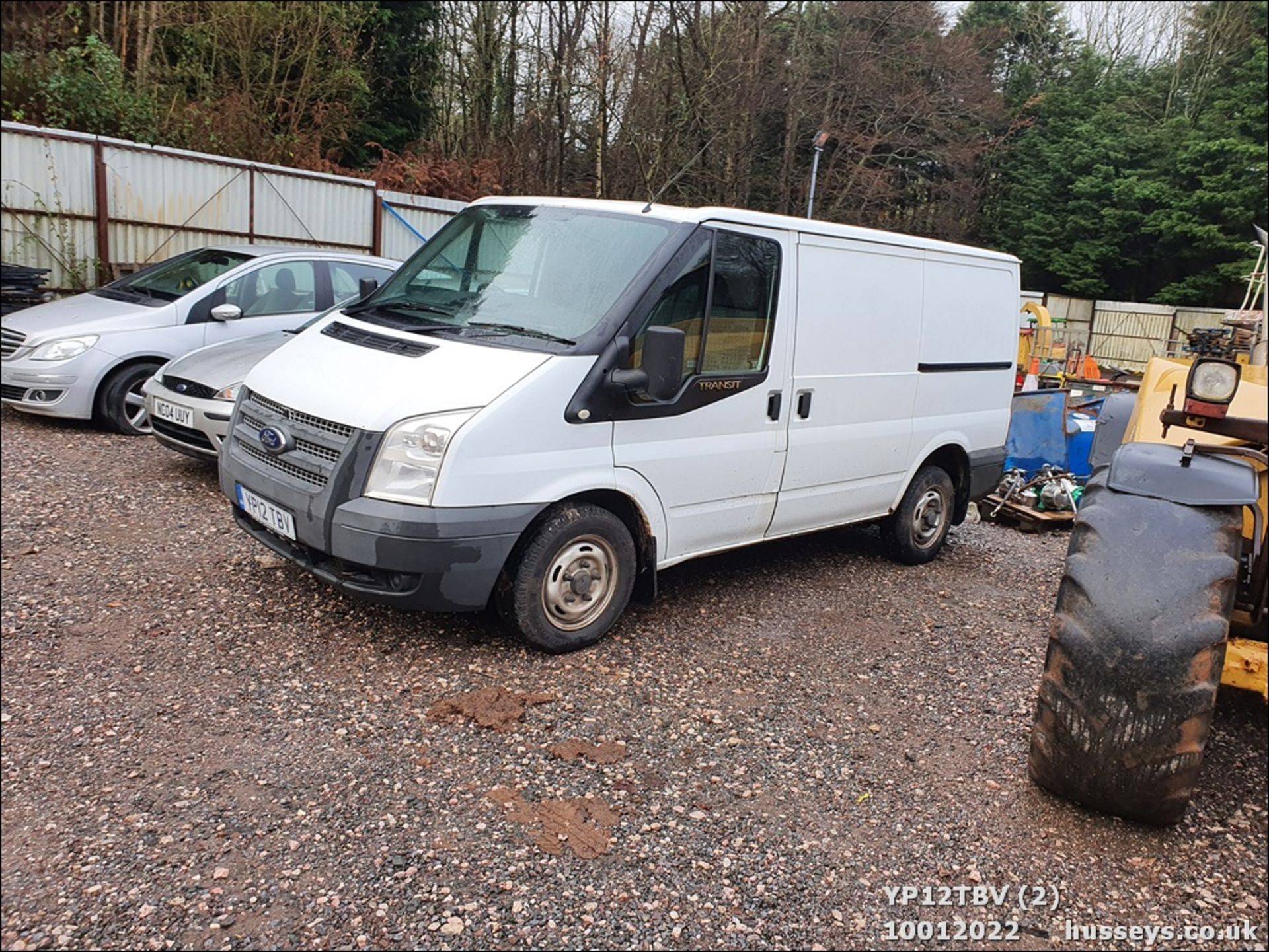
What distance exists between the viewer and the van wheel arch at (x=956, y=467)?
21.4 ft

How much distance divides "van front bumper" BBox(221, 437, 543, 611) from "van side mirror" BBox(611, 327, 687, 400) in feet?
2.43

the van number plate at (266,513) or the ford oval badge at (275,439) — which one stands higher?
the ford oval badge at (275,439)

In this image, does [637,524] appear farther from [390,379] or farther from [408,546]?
[390,379]

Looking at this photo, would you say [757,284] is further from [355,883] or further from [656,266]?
[355,883]

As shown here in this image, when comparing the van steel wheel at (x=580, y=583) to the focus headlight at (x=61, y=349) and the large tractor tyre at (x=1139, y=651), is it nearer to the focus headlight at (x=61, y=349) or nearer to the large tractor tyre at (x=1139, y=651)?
the large tractor tyre at (x=1139, y=651)

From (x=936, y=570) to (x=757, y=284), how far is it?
9.05 ft

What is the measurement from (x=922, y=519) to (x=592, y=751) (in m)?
3.68

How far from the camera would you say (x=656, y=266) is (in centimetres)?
448

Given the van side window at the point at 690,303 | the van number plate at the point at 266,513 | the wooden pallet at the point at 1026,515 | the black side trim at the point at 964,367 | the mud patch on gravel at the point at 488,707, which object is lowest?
the mud patch on gravel at the point at 488,707

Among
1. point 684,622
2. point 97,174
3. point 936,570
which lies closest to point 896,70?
point 97,174

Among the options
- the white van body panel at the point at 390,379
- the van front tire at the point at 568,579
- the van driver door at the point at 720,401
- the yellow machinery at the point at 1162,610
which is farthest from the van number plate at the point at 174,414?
the yellow machinery at the point at 1162,610

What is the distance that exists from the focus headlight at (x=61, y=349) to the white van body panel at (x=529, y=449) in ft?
15.1

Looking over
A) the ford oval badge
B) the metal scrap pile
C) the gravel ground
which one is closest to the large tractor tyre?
the gravel ground

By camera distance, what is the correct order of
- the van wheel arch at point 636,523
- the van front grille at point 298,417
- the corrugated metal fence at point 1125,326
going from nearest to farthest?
the van front grille at point 298,417 < the van wheel arch at point 636,523 < the corrugated metal fence at point 1125,326
